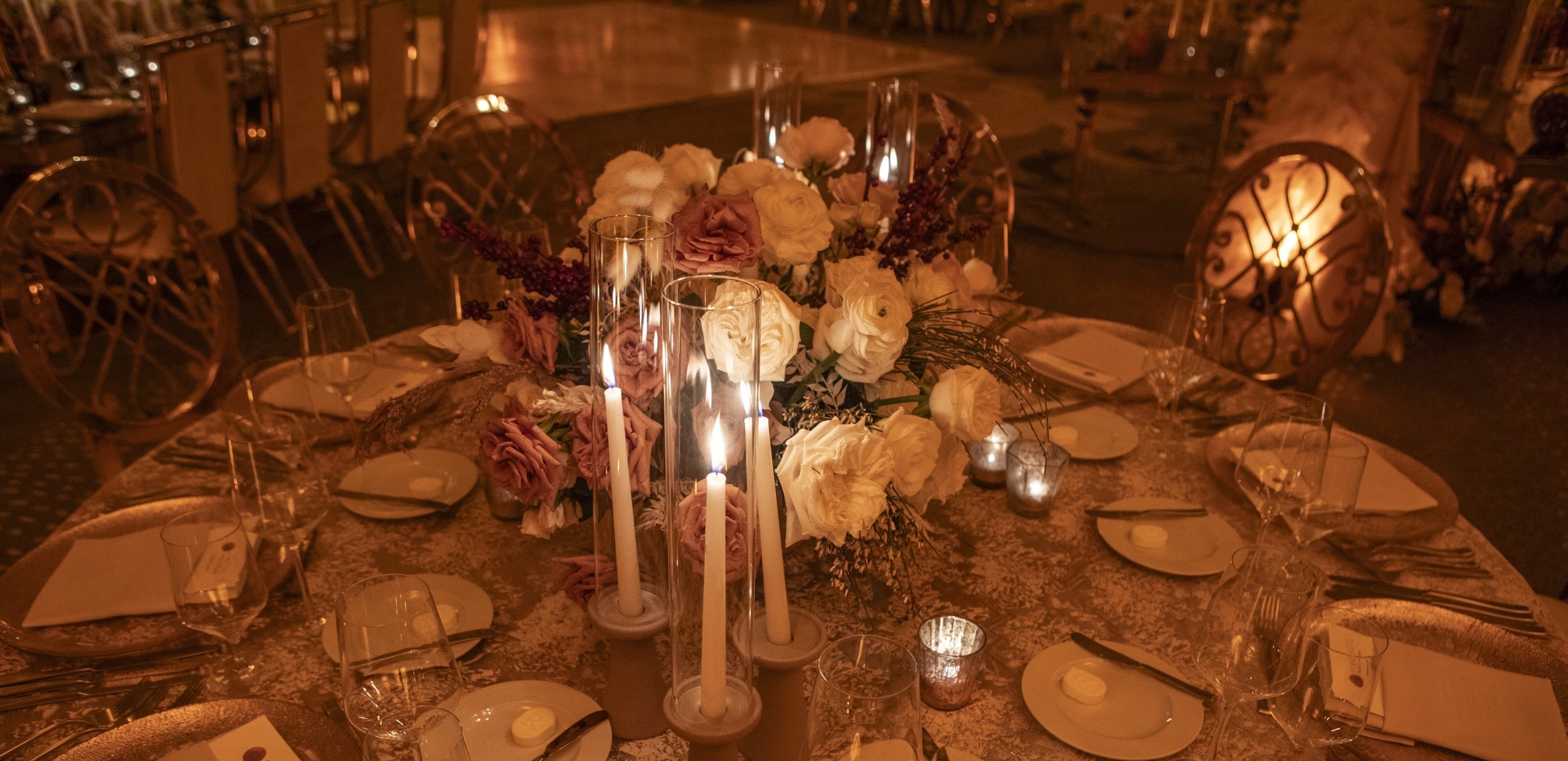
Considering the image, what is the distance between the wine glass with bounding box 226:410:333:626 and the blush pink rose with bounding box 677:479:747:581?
2.00ft

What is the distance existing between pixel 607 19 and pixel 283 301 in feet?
21.9

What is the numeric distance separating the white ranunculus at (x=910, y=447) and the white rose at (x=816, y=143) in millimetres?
491

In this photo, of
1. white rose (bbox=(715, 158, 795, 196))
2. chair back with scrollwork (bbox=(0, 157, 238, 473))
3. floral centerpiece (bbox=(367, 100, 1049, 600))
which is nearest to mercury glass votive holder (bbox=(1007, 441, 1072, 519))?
floral centerpiece (bbox=(367, 100, 1049, 600))

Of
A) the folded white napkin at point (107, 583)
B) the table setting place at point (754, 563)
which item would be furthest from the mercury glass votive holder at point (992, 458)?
the folded white napkin at point (107, 583)

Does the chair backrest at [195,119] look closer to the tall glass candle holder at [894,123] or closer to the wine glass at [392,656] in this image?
the tall glass candle holder at [894,123]

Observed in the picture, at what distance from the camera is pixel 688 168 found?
121 centimetres

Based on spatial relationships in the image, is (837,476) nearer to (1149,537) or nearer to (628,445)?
(628,445)

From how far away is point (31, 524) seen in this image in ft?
8.64

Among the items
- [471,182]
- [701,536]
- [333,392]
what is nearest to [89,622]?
[333,392]

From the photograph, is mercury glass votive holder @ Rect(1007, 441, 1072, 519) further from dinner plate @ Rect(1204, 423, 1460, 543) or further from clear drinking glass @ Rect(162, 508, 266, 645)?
clear drinking glass @ Rect(162, 508, 266, 645)

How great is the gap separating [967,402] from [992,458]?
0.43 m

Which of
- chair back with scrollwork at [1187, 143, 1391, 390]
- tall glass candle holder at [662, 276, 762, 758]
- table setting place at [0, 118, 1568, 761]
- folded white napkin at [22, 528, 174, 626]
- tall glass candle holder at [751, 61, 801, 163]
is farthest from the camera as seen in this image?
chair back with scrollwork at [1187, 143, 1391, 390]

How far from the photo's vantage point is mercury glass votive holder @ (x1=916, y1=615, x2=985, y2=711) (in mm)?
1019

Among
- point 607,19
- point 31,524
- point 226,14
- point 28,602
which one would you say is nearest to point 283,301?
point 31,524
